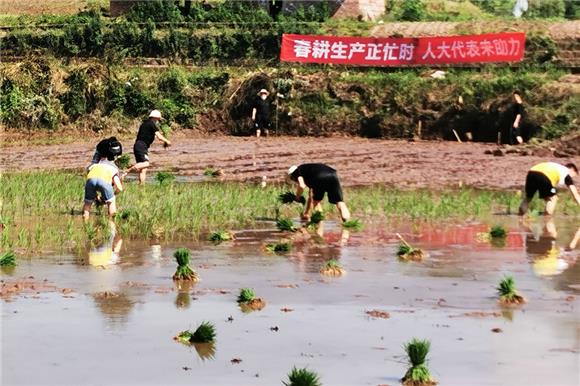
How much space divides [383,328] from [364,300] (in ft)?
4.31

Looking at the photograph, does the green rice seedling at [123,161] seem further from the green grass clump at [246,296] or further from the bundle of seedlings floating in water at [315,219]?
the green grass clump at [246,296]

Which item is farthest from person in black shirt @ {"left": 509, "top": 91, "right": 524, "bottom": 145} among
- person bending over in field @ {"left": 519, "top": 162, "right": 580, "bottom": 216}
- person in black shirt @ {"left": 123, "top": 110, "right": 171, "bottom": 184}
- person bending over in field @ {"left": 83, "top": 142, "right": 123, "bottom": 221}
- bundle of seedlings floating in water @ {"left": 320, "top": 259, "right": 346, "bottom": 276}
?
bundle of seedlings floating in water @ {"left": 320, "top": 259, "right": 346, "bottom": 276}

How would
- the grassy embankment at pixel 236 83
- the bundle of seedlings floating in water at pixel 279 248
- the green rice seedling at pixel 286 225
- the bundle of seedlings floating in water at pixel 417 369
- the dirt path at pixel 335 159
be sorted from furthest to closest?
the grassy embankment at pixel 236 83 → the dirt path at pixel 335 159 → the green rice seedling at pixel 286 225 → the bundle of seedlings floating in water at pixel 279 248 → the bundle of seedlings floating in water at pixel 417 369

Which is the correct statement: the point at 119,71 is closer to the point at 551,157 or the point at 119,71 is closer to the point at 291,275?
the point at 551,157

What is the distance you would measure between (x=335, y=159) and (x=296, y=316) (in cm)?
1693

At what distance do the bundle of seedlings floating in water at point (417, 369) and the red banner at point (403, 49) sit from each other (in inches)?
1027

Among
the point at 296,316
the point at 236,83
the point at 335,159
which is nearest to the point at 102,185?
the point at 296,316

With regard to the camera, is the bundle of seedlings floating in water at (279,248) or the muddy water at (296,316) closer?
the muddy water at (296,316)

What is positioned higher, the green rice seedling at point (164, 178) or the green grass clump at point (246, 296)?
the green grass clump at point (246, 296)

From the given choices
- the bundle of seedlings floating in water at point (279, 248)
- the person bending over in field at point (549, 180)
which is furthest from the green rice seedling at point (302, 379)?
the person bending over in field at point (549, 180)

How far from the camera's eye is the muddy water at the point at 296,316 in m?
9.28

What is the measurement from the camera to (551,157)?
88.3 feet

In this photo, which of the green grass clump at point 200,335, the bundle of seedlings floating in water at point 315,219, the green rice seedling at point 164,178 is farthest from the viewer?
the green rice seedling at point 164,178

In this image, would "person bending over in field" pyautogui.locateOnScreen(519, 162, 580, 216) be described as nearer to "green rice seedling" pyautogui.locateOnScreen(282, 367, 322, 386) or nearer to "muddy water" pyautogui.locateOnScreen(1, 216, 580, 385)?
"muddy water" pyautogui.locateOnScreen(1, 216, 580, 385)
